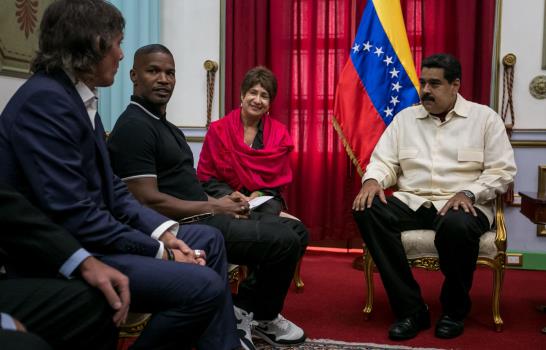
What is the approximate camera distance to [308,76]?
402cm

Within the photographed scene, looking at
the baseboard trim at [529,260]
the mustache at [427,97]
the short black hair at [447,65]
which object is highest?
the short black hair at [447,65]

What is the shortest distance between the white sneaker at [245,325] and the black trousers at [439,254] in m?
0.66

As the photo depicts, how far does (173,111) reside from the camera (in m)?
4.29

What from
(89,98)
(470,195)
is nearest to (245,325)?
(89,98)

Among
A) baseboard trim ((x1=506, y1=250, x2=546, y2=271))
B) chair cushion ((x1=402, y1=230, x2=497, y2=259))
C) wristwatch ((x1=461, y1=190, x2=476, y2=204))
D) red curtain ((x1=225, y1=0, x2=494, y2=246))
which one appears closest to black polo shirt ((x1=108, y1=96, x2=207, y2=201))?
chair cushion ((x1=402, y1=230, x2=497, y2=259))

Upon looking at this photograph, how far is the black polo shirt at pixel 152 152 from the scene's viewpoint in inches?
73.6

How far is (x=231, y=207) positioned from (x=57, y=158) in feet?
3.11

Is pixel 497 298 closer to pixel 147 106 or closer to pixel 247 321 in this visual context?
pixel 247 321

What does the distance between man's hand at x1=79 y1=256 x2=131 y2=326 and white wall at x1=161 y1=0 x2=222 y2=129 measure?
3.03 meters

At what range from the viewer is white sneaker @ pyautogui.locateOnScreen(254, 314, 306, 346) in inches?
87.9

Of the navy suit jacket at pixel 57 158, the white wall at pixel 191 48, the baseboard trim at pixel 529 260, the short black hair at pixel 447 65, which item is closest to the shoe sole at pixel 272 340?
the navy suit jacket at pixel 57 158

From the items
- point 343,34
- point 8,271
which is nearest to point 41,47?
point 8,271

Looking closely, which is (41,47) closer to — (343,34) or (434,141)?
(434,141)

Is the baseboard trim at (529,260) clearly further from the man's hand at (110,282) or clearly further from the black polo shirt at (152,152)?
the man's hand at (110,282)
